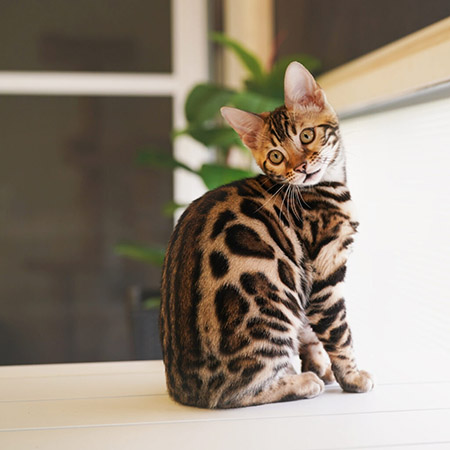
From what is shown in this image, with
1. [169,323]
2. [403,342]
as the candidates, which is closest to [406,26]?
[403,342]

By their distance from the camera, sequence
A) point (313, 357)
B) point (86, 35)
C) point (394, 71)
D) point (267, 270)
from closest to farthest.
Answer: point (267, 270), point (313, 357), point (394, 71), point (86, 35)

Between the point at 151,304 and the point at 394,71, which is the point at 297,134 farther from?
the point at 151,304

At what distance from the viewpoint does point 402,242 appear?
1461mm

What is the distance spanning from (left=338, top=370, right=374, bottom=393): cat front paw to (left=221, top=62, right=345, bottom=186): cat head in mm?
326

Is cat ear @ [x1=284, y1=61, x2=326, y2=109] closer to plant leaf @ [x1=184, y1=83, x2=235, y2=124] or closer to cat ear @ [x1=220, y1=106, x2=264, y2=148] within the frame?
cat ear @ [x1=220, y1=106, x2=264, y2=148]

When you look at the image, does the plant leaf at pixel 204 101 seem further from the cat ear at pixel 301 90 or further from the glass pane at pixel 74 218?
→ the glass pane at pixel 74 218

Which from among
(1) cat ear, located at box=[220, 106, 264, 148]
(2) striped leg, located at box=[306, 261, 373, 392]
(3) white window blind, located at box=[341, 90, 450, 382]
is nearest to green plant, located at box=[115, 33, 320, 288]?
(3) white window blind, located at box=[341, 90, 450, 382]

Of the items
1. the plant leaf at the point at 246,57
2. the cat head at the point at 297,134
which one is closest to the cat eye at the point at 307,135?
the cat head at the point at 297,134

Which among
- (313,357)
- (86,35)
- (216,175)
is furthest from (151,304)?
(86,35)

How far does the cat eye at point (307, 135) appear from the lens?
3.34 ft

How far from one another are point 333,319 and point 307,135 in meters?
0.30

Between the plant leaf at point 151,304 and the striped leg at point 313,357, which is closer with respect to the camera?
the striped leg at point 313,357

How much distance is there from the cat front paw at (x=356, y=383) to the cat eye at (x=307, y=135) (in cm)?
39

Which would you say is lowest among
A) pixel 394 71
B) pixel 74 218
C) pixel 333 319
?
pixel 333 319
